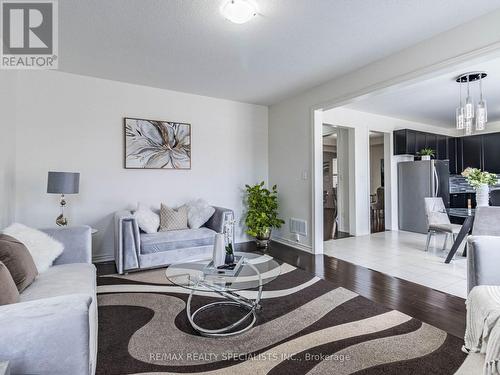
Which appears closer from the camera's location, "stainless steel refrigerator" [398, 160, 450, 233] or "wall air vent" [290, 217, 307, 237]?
"wall air vent" [290, 217, 307, 237]

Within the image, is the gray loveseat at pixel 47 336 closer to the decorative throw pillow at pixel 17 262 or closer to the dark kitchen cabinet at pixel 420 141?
the decorative throw pillow at pixel 17 262

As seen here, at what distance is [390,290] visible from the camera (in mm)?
2639

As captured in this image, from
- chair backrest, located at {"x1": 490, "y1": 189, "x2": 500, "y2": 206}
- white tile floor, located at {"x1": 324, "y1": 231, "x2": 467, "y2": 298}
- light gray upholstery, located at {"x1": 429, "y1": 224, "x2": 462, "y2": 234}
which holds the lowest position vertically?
white tile floor, located at {"x1": 324, "y1": 231, "x2": 467, "y2": 298}

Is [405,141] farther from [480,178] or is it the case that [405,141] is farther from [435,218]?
[480,178]

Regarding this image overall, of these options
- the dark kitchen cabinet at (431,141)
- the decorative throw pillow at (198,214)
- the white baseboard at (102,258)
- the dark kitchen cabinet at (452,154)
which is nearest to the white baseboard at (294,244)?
the decorative throw pillow at (198,214)

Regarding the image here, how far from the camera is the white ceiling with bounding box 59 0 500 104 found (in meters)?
2.14

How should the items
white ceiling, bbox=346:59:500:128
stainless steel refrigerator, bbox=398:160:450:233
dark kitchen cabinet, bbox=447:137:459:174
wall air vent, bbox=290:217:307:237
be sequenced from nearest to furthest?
white ceiling, bbox=346:59:500:128, wall air vent, bbox=290:217:307:237, stainless steel refrigerator, bbox=398:160:450:233, dark kitchen cabinet, bbox=447:137:459:174

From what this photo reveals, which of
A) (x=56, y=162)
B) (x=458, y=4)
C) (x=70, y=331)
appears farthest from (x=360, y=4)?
(x=56, y=162)

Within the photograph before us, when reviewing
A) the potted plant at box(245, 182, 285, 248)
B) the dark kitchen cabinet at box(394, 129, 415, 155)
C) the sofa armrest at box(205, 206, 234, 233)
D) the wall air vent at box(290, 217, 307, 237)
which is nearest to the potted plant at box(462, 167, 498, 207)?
the wall air vent at box(290, 217, 307, 237)

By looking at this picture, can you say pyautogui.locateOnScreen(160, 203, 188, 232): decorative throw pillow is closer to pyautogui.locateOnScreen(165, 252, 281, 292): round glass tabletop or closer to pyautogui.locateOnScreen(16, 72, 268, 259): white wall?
Answer: pyautogui.locateOnScreen(16, 72, 268, 259): white wall

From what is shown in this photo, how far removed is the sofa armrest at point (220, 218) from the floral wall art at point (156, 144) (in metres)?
0.98

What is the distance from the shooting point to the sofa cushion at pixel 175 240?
10.3ft

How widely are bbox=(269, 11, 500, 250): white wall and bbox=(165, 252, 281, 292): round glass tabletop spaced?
2116 mm

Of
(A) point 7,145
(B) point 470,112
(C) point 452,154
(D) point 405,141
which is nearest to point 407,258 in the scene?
(B) point 470,112
